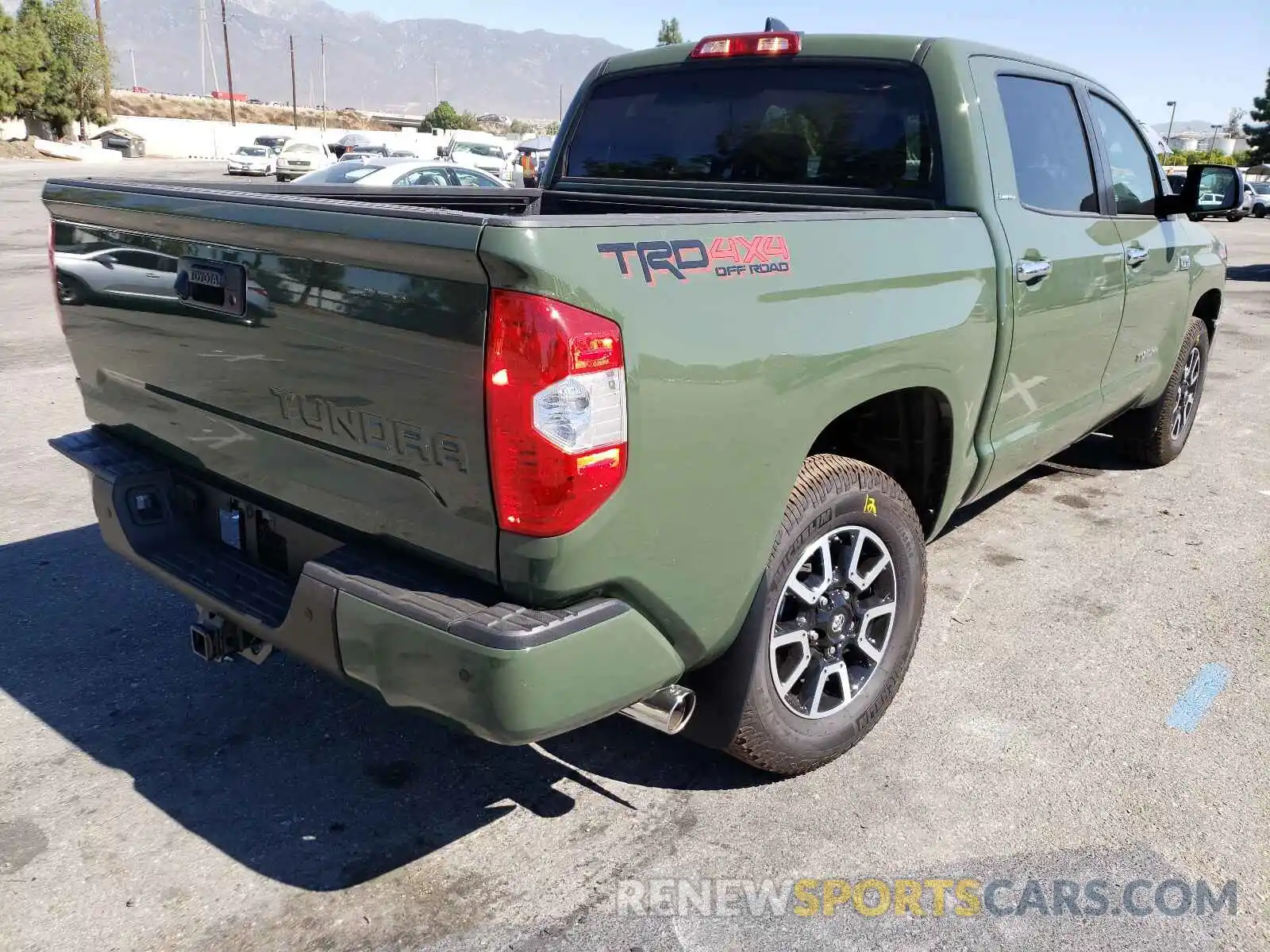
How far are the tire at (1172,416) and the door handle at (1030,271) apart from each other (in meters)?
2.36

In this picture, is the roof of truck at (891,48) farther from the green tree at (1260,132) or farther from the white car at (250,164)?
the green tree at (1260,132)

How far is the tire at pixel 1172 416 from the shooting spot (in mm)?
5688

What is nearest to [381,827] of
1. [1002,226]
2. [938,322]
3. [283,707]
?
[283,707]

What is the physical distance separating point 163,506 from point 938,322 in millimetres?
2269

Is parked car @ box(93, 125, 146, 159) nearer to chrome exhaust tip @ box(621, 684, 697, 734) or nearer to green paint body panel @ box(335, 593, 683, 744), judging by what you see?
green paint body panel @ box(335, 593, 683, 744)

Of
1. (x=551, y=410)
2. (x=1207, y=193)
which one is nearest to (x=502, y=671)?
(x=551, y=410)

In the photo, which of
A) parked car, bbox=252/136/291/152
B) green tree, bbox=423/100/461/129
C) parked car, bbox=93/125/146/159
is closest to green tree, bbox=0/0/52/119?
parked car, bbox=93/125/146/159

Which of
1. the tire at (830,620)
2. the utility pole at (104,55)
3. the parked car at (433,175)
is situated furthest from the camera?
the utility pole at (104,55)

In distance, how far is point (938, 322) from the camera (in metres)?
3.02

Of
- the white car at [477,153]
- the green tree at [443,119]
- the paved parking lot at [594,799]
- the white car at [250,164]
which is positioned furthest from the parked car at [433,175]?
the green tree at [443,119]

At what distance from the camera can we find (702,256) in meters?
2.30

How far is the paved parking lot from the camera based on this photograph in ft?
8.07

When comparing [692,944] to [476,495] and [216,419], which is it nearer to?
[476,495]

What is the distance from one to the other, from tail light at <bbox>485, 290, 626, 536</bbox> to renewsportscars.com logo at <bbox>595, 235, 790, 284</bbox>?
0.16m
